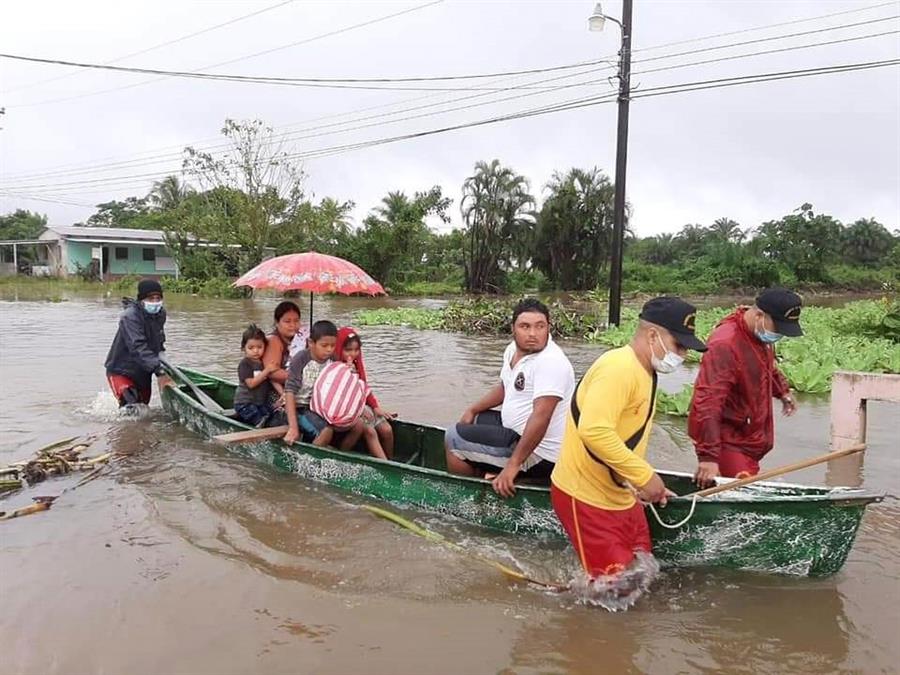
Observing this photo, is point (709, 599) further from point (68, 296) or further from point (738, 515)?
point (68, 296)

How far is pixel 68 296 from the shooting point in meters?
31.3

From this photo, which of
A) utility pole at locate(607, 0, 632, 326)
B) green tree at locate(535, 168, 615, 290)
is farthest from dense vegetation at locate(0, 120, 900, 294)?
utility pole at locate(607, 0, 632, 326)

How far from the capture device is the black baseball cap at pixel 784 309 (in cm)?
420

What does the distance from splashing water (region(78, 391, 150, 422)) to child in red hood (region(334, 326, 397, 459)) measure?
3709 millimetres

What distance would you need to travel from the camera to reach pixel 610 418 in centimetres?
333

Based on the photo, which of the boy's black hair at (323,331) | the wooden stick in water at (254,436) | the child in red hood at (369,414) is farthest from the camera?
the wooden stick in water at (254,436)

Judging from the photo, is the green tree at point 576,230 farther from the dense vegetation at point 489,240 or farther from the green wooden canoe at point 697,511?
the green wooden canoe at point 697,511

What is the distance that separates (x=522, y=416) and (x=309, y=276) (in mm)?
2737

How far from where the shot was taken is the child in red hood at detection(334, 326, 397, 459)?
6020 mm

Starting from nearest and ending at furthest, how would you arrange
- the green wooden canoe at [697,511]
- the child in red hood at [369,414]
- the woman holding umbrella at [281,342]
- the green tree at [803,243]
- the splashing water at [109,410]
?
the green wooden canoe at [697,511], the child in red hood at [369,414], the woman holding umbrella at [281,342], the splashing water at [109,410], the green tree at [803,243]

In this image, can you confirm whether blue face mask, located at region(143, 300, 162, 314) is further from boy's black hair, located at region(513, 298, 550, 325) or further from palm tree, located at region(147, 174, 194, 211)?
palm tree, located at region(147, 174, 194, 211)

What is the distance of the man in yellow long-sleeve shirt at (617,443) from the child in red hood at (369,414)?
2651 millimetres

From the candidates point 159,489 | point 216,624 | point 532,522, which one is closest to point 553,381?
point 532,522

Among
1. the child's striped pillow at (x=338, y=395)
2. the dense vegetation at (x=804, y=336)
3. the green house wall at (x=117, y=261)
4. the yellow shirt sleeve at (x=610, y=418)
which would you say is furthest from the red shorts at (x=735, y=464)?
the green house wall at (x=117, y=261)
